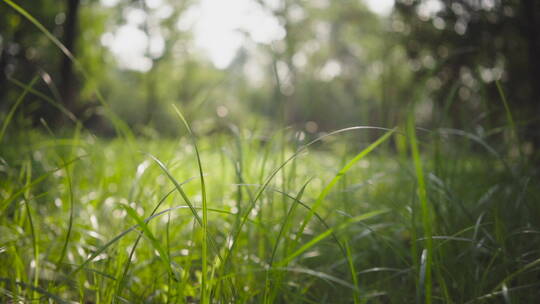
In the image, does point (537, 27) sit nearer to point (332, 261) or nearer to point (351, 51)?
point (332, 261)

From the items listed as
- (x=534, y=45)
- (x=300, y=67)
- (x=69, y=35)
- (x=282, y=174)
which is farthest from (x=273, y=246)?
(x=300, y=67)

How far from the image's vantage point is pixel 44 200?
1250 mm

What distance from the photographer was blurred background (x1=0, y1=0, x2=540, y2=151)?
1.02 meters

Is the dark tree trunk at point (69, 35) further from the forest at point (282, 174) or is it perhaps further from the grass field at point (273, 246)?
the grass field at point (273, 246)

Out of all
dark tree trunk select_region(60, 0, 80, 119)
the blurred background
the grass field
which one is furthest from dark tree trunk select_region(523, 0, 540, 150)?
dark tree trunk select_region(60, 0, 80, 119)

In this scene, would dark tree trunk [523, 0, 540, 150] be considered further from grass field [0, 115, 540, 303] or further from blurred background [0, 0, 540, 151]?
grass field [0, 115, 540, 303]

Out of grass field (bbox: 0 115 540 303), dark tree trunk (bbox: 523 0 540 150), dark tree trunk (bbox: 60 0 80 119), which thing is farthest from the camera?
dark tree trunk (bbox: 60 0 80 119)

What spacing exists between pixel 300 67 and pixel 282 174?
17.2 feet

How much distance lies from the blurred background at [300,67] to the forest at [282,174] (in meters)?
0.03

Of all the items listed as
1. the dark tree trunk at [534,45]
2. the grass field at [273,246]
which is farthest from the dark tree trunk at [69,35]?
the dark tree trunk at [534,45]

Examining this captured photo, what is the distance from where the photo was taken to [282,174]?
759mm

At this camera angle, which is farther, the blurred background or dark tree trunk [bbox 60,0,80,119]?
dark tree trunk [bbox 60,0,80,119]

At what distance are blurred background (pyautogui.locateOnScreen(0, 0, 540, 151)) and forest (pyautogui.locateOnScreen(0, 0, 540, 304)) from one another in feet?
0.10

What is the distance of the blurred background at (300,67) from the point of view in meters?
1.02
